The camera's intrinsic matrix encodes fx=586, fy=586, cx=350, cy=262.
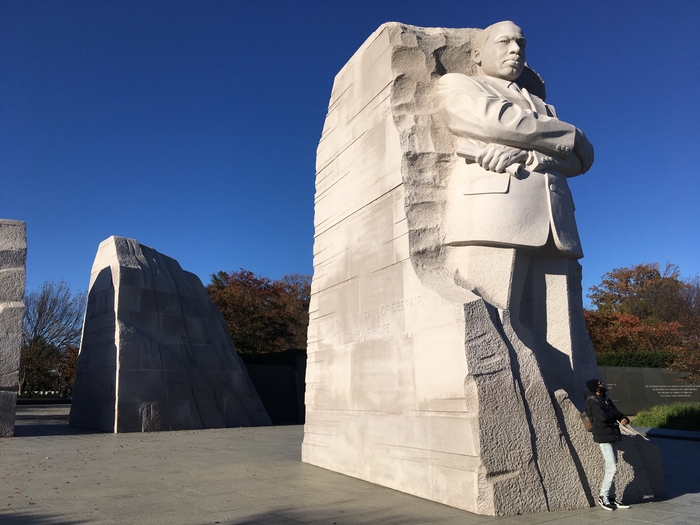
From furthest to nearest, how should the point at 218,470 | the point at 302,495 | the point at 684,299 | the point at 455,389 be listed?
the point at 684,299
the point at 218,470
the point at 302,495
the point at 455,389

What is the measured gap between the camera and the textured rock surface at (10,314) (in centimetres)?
1179

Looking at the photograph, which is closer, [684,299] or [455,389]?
[455,389]

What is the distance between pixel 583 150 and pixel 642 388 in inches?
752

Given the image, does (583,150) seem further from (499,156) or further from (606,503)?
A: (606,503)

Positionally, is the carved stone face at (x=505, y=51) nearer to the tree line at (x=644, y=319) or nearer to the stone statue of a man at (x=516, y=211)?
the stone statue of a man at (x=516, y=211)

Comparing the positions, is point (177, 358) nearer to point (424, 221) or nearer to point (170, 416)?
point (170, 416)

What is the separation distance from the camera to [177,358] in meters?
14.7

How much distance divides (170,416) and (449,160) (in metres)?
10.2

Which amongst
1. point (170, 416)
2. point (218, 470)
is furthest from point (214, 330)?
point (218, 470)

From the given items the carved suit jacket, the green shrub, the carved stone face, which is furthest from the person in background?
the green shrub

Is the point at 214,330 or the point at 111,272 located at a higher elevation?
the point at 111,272

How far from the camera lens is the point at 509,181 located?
6.18 m

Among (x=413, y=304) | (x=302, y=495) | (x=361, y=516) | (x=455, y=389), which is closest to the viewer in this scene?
(x=361, y=516)

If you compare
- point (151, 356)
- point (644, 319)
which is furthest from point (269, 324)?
point (644, 319)
